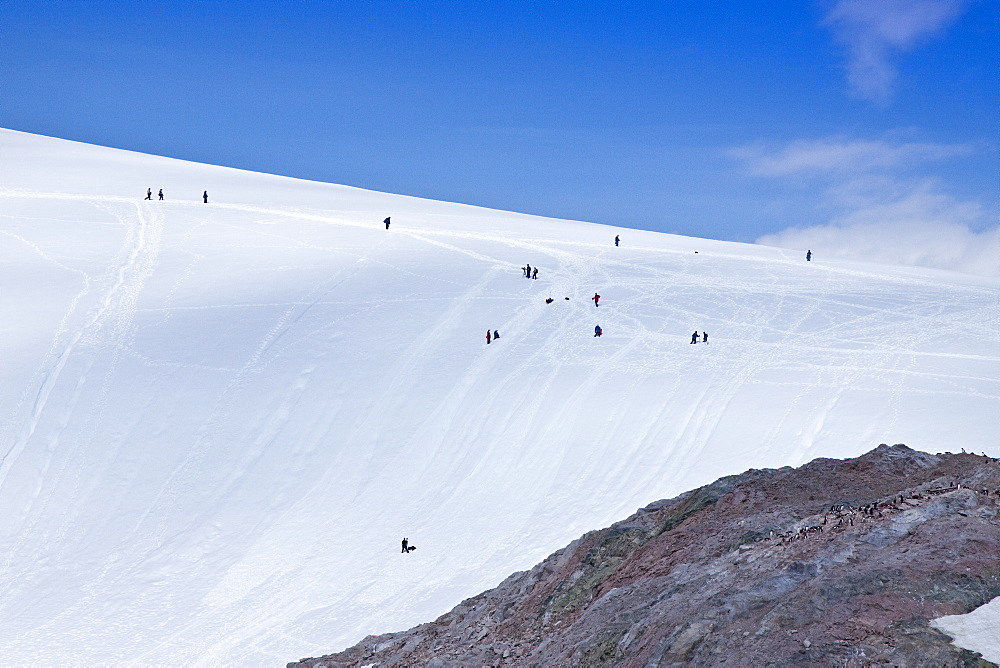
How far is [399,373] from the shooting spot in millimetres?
29656

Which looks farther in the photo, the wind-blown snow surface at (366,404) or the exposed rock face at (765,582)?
the wind-blown snow surface at (366,404)

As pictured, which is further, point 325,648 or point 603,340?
point 603,340

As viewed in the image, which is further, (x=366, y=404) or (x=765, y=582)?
(x=366, y=404)

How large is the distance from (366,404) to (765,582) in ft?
65.9

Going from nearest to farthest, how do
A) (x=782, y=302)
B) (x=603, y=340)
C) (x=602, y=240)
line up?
(x=603, y=340) < (x=782, y=302) < (x=602, y=240)

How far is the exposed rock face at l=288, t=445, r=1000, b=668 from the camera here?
7848mm

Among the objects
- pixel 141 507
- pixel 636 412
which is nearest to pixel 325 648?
pixel 141 507

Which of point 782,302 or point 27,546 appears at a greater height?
point 782,302

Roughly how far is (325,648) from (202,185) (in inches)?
1619

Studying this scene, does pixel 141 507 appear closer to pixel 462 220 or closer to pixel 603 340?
pixel 603 340

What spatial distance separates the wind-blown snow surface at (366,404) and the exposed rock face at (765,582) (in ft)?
22.5

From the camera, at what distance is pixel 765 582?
9281 mm

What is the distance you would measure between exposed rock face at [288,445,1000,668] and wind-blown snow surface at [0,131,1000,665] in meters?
6.87

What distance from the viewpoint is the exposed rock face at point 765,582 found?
309 inches
